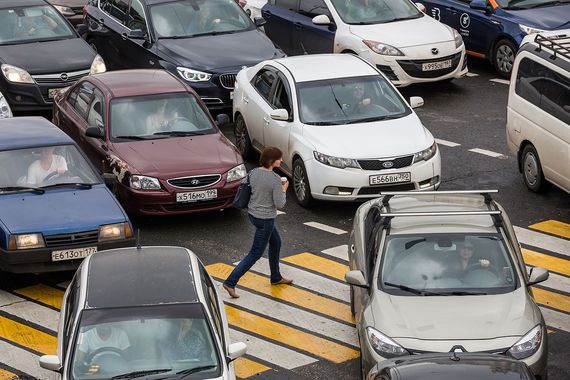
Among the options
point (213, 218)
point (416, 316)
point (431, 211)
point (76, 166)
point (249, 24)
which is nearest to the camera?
point (416, 316)

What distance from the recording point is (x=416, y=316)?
1259 centimetres

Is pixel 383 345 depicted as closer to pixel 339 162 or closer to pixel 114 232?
pixel 114 232

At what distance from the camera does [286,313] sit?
49.9ft

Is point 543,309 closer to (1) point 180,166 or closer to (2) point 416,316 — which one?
(2) point 416,316

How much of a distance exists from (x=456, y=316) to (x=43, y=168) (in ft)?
20.5

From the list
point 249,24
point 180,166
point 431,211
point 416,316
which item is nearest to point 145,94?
point 180,166

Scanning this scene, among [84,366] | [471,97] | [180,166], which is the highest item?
[84,366]

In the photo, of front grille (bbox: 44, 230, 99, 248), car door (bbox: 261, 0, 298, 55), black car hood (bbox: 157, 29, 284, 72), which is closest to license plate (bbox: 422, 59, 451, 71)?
black car hood (bbox: 157, 29, 284, 72)

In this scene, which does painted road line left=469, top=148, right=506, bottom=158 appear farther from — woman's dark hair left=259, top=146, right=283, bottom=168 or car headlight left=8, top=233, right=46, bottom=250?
car headlight left=8, top=233, right=46, bottom=250

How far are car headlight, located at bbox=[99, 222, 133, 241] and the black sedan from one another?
6.98 meters

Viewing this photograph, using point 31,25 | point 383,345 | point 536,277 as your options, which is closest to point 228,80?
point 31,25

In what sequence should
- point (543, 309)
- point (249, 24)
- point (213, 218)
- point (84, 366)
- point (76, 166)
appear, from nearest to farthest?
point (84, 366) → point (543, 309) → point (76, 166) → point (213, 218) → point (249, 24)

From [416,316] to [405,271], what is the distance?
707 mm

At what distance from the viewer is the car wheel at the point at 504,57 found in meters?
24.5
